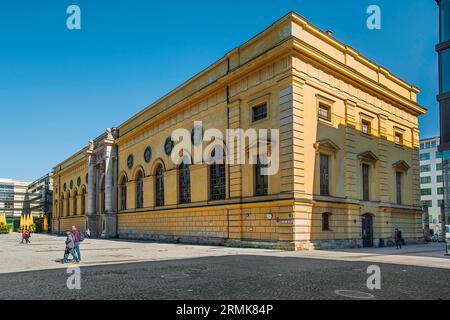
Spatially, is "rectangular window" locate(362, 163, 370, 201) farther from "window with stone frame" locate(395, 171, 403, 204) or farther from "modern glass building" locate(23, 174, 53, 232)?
"modern glass building" locate(23, 174, 53, 232)

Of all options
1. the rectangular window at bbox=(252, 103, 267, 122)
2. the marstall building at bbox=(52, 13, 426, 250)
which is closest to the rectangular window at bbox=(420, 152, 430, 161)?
the marstall building at bbox=(52, 13, 426, 250)

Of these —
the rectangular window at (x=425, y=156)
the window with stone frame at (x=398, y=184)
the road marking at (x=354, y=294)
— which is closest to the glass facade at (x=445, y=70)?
the window with stone frame at (x=398, y=184)

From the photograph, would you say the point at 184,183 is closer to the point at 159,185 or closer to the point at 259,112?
the point at 159,185

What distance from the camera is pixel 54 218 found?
83.5 meters

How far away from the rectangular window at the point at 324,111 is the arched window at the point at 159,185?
724 inches

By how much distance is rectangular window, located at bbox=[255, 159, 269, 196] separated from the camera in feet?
86.9

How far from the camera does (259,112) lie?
91.2 ft

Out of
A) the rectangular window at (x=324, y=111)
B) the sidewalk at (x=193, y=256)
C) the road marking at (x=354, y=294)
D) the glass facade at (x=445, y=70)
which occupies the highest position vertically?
the glass facade at (x=445, y=70)

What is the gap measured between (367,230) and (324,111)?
9657mm

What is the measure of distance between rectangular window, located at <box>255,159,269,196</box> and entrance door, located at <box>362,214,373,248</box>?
8425 millimetres

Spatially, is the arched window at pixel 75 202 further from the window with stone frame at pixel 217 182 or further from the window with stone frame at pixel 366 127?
the window with stone frame at pixel 366 127

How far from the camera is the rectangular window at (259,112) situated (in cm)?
2734

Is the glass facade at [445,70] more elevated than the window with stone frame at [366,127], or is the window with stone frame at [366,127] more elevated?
the glass facade at [445,70]
